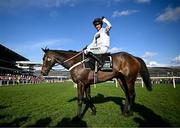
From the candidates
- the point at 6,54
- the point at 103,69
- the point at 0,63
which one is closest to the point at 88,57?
the point at 103,69

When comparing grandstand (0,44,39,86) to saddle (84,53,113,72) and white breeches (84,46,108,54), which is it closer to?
white breeches (84,46,108,54)

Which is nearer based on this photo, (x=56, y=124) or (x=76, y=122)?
(x=56, y=124)

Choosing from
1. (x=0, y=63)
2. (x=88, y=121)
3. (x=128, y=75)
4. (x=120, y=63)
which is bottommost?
(x=88, y=121)

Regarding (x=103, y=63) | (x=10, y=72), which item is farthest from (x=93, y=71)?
(x=10, y=72)

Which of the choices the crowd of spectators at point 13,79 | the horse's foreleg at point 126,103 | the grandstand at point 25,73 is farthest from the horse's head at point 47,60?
the crowd of spectators at point 13,79

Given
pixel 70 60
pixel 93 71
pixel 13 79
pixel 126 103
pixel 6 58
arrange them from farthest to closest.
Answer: pixel 6 58 < pixel 13 79 < pixel 126 103 < pixel 70 60 < pixel 93 71

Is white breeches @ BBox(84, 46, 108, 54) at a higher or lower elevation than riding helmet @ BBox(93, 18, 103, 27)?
lower

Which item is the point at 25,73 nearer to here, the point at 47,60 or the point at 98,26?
the point at 47,60

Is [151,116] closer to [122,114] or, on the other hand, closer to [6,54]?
[122,114]

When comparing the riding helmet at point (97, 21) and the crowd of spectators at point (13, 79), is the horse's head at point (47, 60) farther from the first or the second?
the crowd of spectators at point (13, 79)

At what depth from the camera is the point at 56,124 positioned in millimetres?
5414

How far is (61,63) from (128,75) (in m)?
2.49

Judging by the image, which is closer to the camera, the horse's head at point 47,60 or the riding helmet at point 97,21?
the riding helmet at point 97,21

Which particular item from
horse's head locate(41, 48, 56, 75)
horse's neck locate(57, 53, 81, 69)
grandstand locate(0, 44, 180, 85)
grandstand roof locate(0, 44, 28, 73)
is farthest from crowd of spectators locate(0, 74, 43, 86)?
horse's neck locate(57, 53, 81, 69)
